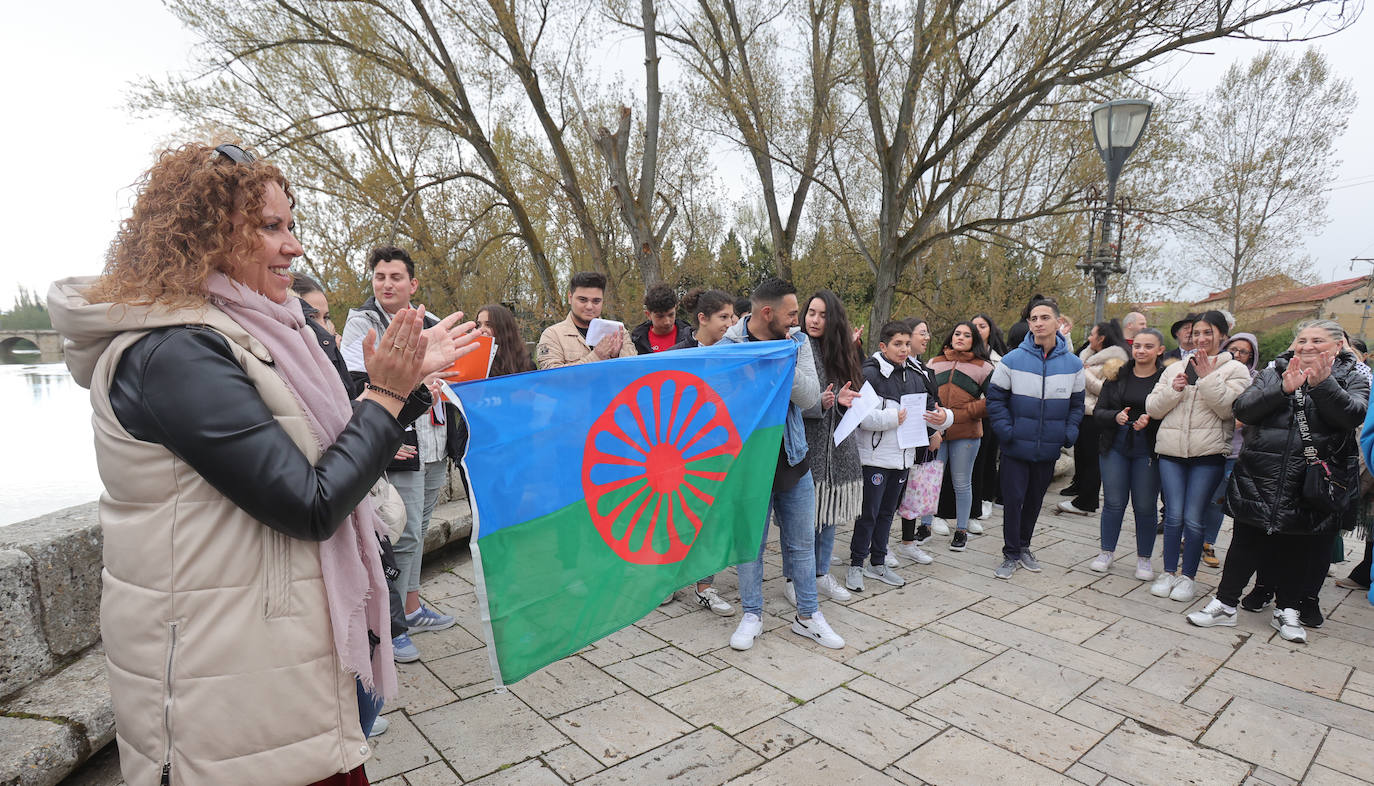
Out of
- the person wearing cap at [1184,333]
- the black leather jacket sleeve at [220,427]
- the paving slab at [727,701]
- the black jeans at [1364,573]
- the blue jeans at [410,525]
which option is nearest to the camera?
the black leather jacket sleeve at [220,427]

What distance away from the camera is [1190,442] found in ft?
15.0

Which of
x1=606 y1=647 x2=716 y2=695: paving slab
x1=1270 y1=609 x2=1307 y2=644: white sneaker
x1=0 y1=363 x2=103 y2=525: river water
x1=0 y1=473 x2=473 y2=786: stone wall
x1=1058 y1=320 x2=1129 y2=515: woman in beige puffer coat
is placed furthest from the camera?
x1=1058 y1=320 x2=1129 y2=515: woman in beige puffer coat

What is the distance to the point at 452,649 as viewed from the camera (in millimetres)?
3828

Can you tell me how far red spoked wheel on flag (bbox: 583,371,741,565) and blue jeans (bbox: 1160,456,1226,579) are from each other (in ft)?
10.7

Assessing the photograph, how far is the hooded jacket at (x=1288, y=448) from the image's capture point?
154 inches

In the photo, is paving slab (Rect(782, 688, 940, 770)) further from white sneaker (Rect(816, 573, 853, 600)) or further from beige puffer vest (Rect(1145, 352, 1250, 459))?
beige puffer vest (Rect(1145, 352, 1250, 459))

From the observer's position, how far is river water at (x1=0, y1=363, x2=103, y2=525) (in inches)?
132

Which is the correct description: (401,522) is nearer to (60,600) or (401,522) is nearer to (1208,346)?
(60,600)

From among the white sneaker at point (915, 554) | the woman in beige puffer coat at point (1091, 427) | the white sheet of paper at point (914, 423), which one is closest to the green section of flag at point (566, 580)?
the white sheet of paper at point (914, 423)

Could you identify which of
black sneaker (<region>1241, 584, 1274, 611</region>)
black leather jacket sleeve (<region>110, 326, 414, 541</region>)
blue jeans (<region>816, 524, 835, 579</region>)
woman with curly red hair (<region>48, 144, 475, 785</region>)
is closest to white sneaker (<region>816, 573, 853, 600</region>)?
blue jeans (<region>816, 524, 835, 579</region>)

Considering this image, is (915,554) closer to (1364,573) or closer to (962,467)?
(962,467)

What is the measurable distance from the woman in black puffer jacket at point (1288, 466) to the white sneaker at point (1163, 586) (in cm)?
44

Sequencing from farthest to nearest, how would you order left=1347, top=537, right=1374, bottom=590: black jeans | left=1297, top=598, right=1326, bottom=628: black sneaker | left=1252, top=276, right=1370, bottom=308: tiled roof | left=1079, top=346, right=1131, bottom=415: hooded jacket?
left=1252, top=276, right=1370, bottom=308: tiled roof < left=1079, top=346, right=1131, bottom=415: hooded jacket < left=1347, top=537, right=1374, bottom=590: black jeans < left=1297, top=598, right=1326, bottom=628: black sneaker

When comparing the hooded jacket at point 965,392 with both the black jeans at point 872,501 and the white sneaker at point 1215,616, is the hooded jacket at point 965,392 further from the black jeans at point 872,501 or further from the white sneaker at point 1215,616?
the white sneaker at point 1215,616
